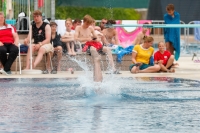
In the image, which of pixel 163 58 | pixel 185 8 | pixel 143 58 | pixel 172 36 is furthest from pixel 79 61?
pixel 185 8

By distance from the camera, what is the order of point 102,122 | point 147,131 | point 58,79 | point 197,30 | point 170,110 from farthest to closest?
point 197,30 → point 58,79 → point 170,110 → point 102,122 → point 147,131

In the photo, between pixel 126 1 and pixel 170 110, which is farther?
pixel 126 1

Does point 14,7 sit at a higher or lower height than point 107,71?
higher

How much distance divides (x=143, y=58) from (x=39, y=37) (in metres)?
2.35

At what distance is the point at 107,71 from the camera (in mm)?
17031

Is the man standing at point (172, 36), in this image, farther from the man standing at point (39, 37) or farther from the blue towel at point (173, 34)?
the man standing at point (39, 37)

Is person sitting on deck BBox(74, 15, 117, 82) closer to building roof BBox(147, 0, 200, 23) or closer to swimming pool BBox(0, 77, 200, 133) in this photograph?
swimming pool BBox(0, 77, 200, 133)

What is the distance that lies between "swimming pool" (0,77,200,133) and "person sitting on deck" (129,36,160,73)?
7.26 feet

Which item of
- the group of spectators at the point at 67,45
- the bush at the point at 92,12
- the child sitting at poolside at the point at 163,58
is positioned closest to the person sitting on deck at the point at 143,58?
the group of spectators at the point at 67,45

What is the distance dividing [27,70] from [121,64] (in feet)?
7.88

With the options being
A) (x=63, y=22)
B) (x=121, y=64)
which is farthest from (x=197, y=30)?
(x=121, y=64)

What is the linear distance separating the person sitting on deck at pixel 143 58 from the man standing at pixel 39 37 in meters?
1.84

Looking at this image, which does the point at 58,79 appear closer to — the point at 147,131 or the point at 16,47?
the point at 16,47

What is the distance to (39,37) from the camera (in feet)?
56.1
